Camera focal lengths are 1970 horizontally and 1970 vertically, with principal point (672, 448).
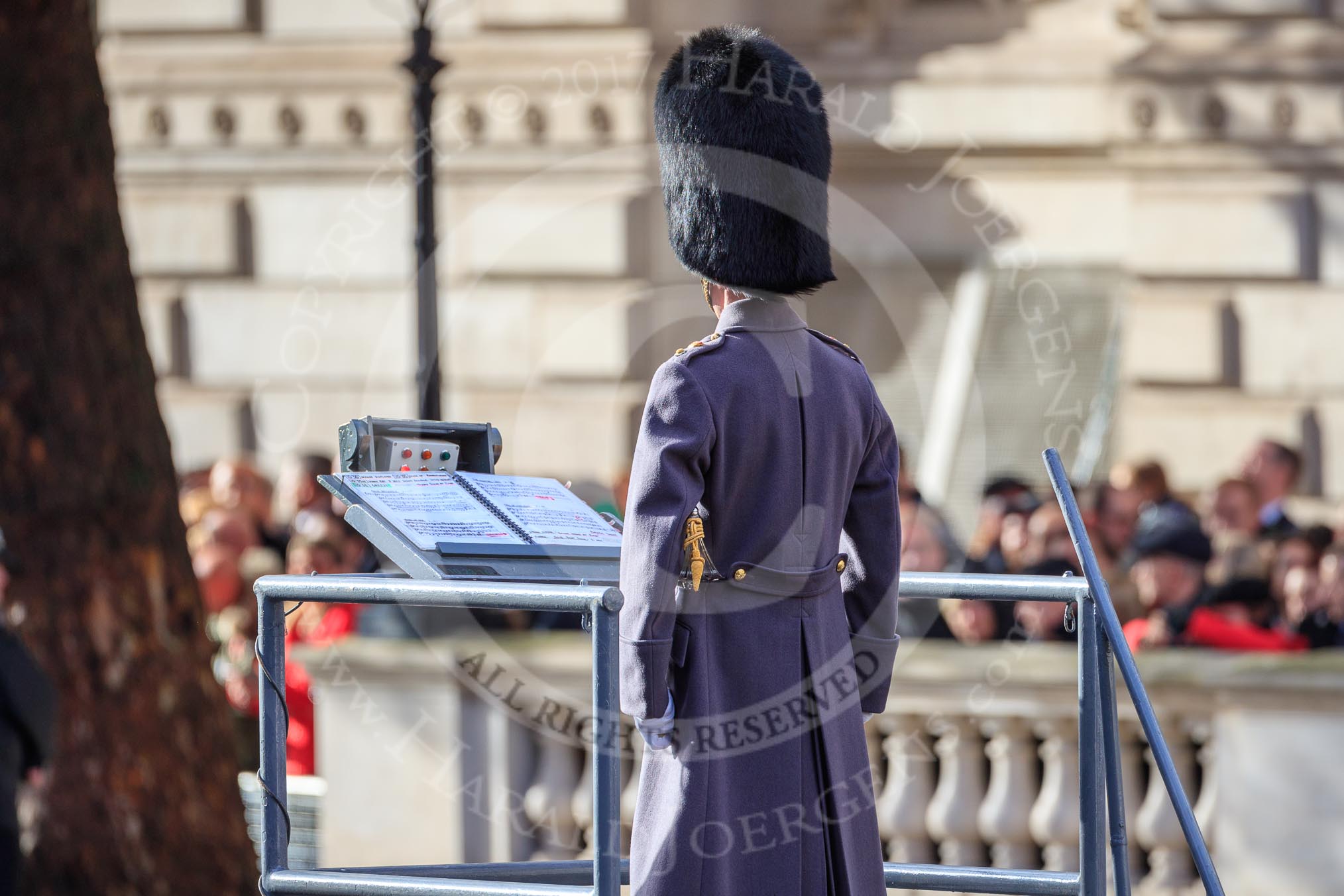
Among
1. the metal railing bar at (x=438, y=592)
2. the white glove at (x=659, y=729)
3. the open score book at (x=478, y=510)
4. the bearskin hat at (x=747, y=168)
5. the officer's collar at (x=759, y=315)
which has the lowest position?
the white glove at (x=659, y=729)

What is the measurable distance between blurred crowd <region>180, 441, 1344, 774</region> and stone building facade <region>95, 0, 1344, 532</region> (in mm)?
1629

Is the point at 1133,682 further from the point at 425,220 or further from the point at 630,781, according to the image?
the point at 425,220

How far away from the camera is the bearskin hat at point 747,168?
330cm

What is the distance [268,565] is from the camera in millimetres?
7840

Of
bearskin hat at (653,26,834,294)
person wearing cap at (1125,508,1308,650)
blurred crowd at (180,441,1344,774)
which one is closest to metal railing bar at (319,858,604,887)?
bearskin hat at (653,26,834,294)

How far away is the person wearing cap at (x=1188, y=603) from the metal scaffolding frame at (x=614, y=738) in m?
2.48

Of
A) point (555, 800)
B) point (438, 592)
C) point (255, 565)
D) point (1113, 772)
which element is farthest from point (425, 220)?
point (1113, 772)

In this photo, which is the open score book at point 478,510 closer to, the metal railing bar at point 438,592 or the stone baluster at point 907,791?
the metal railing bar at point 438,592

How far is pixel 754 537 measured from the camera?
10.6ft

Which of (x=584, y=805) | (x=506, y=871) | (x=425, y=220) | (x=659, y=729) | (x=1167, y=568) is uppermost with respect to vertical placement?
(x=425, y=220)

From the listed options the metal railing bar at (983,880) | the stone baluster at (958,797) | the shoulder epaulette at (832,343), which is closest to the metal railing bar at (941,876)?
the metal railing bar at (983,880)

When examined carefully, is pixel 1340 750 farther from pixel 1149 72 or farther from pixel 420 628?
pixel 1149 72

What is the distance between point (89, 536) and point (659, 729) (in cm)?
297

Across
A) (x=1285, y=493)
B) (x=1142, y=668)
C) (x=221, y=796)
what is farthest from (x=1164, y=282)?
(x=221, y=796)
